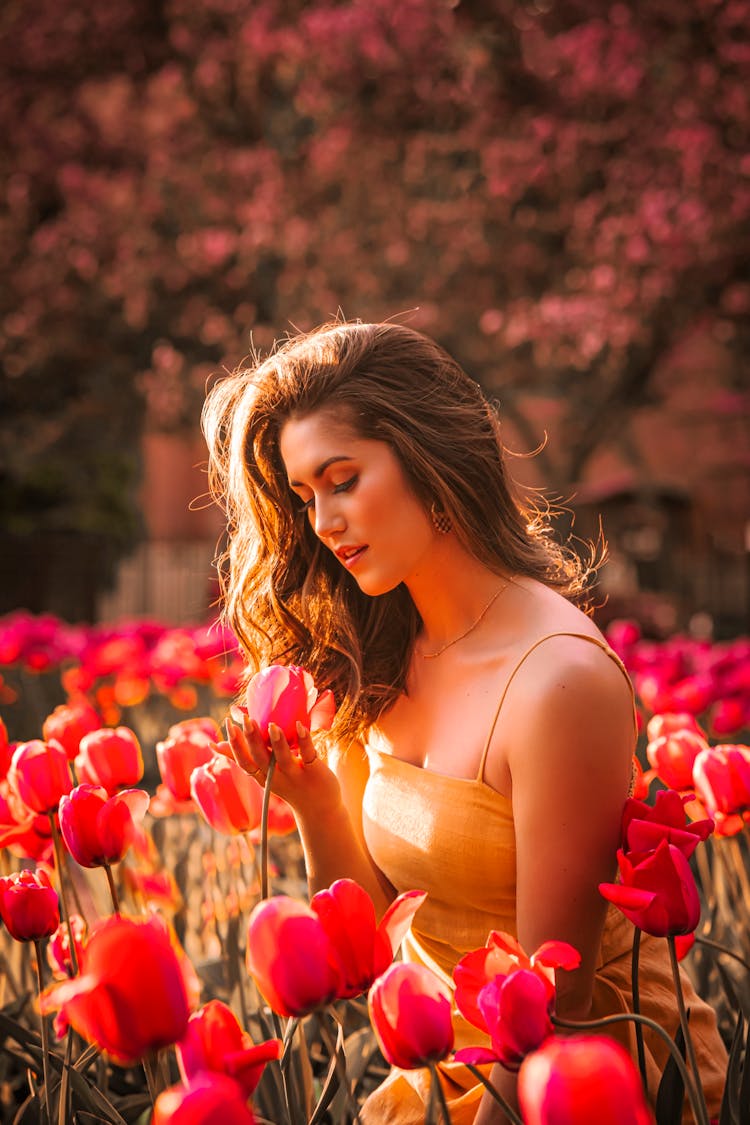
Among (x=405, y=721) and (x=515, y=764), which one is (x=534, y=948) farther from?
(x=405, y=721)

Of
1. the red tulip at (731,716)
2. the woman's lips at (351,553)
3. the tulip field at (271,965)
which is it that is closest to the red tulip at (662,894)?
the tulip field at (271,965)

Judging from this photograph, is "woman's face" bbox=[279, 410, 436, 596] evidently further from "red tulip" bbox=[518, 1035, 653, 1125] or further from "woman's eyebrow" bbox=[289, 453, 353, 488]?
"red tulip" bbox=[518, 1035, 653, 1125]

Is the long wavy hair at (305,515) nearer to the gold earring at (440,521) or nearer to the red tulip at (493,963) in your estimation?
the gold earring at (440,521)

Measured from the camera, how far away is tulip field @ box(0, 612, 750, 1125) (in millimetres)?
975

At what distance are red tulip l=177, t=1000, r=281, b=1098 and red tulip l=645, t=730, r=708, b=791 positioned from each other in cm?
123

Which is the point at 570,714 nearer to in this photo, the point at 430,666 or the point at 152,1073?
the point at 430,666

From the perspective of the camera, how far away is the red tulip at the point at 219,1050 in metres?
1.02

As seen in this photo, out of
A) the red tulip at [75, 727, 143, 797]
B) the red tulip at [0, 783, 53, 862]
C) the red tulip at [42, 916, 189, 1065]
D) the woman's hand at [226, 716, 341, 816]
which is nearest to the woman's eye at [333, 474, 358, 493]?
the woman's hand at [226, 716, 341, 816]

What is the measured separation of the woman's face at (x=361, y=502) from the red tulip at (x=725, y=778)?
0.57 meters

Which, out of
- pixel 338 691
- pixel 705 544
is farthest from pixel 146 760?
pixel 705 544

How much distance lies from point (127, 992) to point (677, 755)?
4.49ft

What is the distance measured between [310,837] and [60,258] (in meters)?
13.3

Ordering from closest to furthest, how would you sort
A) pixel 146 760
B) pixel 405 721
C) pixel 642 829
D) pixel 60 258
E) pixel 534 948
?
pixel 642 829
pixel 534 948
pixel 405 721
pixel 146 760
pixel 60 258

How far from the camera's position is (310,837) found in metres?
1.84
